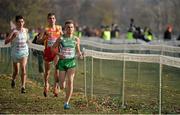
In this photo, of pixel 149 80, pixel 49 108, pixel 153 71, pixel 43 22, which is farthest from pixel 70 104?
Result: pixel 43 22

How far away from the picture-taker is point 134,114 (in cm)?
1009

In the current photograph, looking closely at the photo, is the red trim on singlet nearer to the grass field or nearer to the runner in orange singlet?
the runner in orange singlet

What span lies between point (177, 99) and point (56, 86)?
9.70 feet

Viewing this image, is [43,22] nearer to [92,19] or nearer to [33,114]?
[33,114]

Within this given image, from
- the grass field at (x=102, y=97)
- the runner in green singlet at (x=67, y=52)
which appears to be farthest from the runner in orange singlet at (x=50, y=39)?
the runner in green singlet at (x=67, y=52)

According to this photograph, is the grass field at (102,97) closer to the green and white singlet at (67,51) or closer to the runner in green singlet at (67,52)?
the runner in green singlet at (67,52)

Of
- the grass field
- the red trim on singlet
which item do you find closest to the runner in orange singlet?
the red trim on singlet

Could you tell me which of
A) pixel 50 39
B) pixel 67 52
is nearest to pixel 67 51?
pixel 67 52

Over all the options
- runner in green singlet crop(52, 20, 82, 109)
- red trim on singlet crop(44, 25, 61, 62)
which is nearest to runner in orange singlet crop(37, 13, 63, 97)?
red trim on singlet crop(44, 25, 61, 62)

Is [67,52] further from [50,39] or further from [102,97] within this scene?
[102,97]

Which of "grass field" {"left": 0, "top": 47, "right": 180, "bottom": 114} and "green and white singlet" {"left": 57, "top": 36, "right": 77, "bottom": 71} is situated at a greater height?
"green and white singlet" {"left": 57, "top": 36, "right": 77, "bottom": 71}

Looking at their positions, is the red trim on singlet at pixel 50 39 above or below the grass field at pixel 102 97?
above

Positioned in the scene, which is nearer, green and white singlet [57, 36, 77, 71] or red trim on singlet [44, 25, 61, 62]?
green and white singlet [57, 36, 77, 71]

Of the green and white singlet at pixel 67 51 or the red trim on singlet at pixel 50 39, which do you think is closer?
the green and white singlet at pixel 67 51
